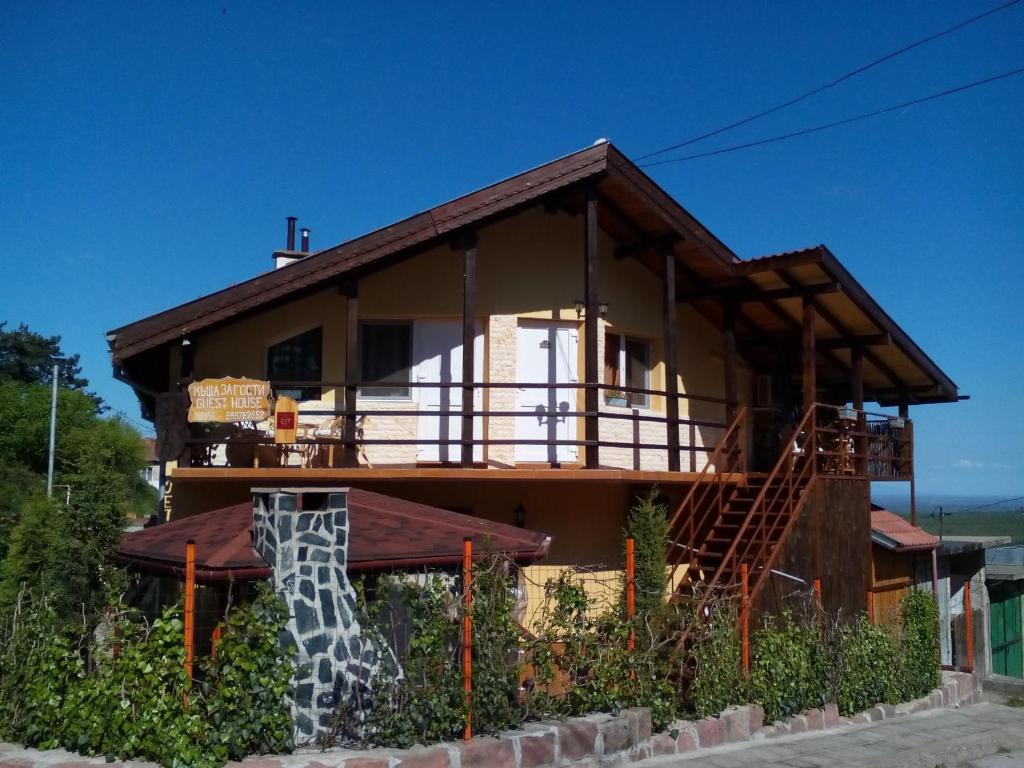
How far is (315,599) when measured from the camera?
750 centimetres

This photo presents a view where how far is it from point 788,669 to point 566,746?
3476mm

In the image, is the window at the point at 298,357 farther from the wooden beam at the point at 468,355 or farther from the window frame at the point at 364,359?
the wooden beam at the point at 468,355

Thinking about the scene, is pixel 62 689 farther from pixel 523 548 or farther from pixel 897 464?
pixel 897 464

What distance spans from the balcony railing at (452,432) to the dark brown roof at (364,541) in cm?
180

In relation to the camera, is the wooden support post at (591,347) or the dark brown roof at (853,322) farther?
the dark brown roof at (853,322)

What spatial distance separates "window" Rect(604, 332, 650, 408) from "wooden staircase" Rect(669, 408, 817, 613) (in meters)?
1.67

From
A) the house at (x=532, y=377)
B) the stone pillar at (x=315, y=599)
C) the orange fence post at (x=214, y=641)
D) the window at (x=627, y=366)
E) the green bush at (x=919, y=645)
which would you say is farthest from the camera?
the window at (x=627, y=366)

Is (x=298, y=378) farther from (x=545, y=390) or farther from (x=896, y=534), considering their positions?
(x=896, y=534)

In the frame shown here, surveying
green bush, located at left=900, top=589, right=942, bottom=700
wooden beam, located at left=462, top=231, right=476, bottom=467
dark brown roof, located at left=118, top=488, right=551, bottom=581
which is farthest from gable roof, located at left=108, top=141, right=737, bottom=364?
green bush, located at left=900, top=589, right=942, bottom=700

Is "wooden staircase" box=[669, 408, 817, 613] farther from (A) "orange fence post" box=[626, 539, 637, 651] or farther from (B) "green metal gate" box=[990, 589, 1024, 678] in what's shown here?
(B) "green metal gate" box=[990, 589, 1024, 678]

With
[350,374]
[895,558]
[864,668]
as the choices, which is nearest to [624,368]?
[350,374]

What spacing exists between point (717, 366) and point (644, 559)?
678cm

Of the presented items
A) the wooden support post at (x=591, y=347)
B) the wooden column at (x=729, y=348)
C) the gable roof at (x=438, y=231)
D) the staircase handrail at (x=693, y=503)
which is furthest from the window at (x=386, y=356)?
the wooden column at (x=729, y=348)

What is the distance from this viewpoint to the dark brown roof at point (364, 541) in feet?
24.8
